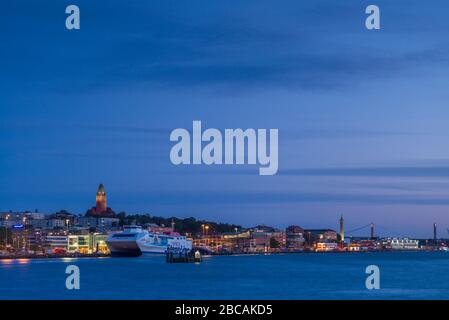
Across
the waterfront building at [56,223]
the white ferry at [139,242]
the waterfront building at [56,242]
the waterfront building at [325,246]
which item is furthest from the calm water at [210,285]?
the waterfront building at [325,246]

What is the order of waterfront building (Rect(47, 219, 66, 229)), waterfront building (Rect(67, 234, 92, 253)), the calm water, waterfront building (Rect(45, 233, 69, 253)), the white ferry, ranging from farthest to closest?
1. waterfront building (Rect(47, 219, 66, 229))
2. waterfront building (Rect(45, 233, 69, 253))
3. waterfront building (Rect(67, 234, 92, 253))
4. the white ferry
5. the calm water

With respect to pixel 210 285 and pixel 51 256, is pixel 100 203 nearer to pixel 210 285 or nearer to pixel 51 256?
pixel 51 256

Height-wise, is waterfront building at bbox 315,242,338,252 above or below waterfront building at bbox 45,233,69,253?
below

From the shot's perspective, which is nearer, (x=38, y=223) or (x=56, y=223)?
(x=38, y=223)

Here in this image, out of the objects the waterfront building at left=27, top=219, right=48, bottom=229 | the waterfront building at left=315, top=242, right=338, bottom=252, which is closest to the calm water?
the waterfront building at left=27, top=219, right=48, bottom=229

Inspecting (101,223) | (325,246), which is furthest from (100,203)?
(325,246)

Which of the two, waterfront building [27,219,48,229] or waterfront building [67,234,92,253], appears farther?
waterfront building [27,219,48,229]

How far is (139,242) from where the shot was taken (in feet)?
220

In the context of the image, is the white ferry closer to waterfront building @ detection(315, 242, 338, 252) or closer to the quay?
the quay

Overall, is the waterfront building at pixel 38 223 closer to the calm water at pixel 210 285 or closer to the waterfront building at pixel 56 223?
the waterfront building at pixel 56 223

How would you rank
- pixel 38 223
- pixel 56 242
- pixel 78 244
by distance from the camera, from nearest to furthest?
pixel 78 244
pixel 56 242
pixel 38 223

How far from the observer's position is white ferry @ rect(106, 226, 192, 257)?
67.6m
